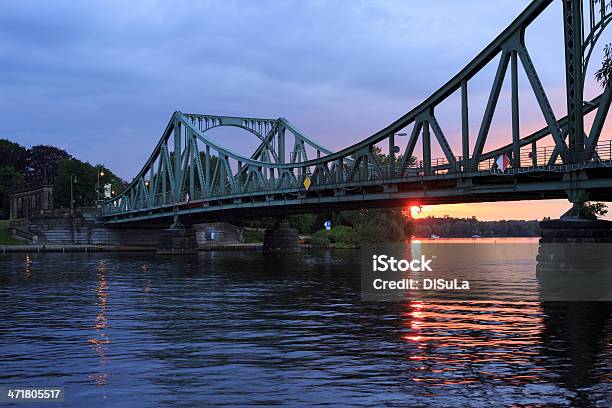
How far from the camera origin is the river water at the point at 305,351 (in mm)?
17953

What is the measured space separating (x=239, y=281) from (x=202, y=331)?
2891 cm

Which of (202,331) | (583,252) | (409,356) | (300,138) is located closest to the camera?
(409,356)

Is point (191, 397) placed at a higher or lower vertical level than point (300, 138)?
lower

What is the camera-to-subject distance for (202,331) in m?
28.7

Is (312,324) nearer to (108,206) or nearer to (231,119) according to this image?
(231,119)

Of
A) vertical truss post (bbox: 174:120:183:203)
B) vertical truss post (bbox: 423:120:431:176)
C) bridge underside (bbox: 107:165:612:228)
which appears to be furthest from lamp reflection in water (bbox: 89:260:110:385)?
vertical truss post (bbox: 174:120:183:203)

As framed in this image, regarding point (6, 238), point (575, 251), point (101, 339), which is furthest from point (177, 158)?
point (101, 339)

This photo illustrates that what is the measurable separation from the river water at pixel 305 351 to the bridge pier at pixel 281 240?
82.3 metres

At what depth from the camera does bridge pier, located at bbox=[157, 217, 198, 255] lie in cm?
12225

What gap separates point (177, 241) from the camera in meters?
122

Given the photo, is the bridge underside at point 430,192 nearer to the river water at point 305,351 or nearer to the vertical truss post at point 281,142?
the river water at point 305,351

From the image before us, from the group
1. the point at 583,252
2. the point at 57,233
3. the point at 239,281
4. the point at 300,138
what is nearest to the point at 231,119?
the point at 300,138

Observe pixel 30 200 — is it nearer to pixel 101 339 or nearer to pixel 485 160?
pixel 485 160

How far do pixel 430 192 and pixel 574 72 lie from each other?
1500cm
